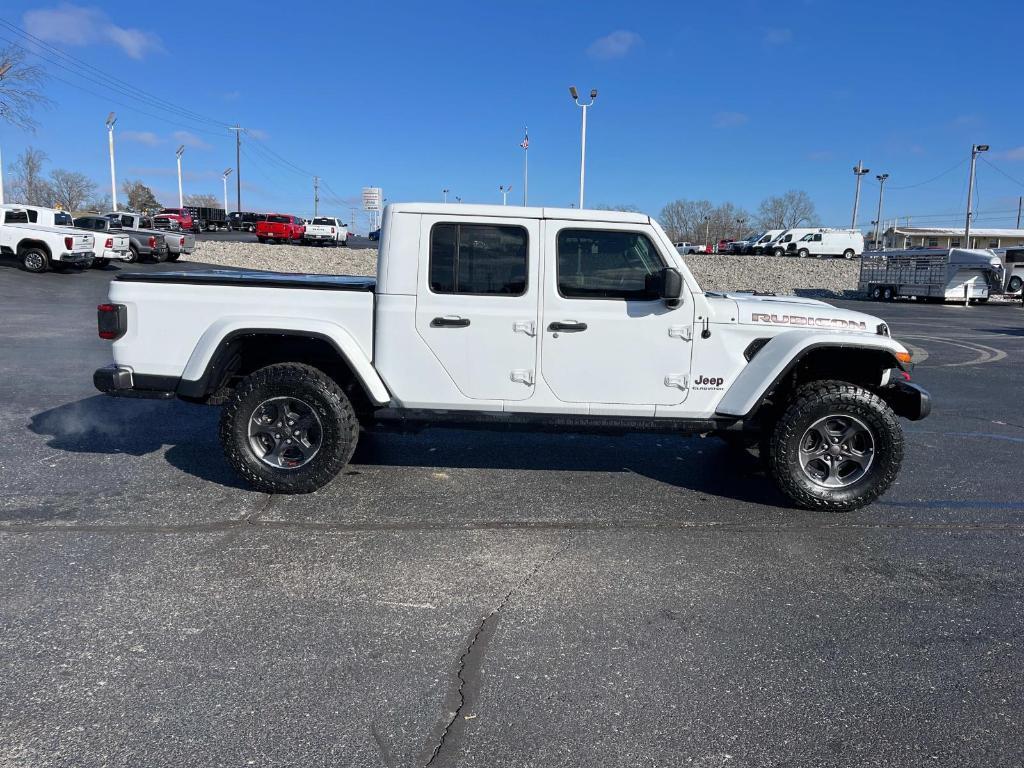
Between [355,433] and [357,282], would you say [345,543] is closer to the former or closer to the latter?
[355,433]

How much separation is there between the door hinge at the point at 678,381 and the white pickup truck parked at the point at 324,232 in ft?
167

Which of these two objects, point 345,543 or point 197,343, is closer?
point 345,543

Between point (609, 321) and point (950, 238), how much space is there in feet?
347

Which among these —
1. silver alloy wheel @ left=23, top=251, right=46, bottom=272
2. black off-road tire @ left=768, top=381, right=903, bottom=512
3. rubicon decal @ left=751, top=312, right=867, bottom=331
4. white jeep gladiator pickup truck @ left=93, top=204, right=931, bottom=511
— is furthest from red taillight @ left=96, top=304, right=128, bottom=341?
silver alloy wheel @ left=23, top=251, right=46, bottom=272

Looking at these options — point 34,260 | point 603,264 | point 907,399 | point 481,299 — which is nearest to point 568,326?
point 603,264

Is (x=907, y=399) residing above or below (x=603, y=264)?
below

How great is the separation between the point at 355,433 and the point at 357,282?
3.68ft

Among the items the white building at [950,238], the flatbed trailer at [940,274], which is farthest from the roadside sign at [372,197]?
the white building at [950,238]

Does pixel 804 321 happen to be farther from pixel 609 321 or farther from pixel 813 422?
pixel 609 321

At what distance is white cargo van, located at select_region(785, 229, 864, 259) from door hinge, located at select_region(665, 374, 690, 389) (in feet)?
170

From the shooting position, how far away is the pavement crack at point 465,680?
8.77 feet

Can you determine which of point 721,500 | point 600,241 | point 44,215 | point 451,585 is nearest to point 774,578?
point 721,500

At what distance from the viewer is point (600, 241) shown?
200 inches

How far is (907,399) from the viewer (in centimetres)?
540
